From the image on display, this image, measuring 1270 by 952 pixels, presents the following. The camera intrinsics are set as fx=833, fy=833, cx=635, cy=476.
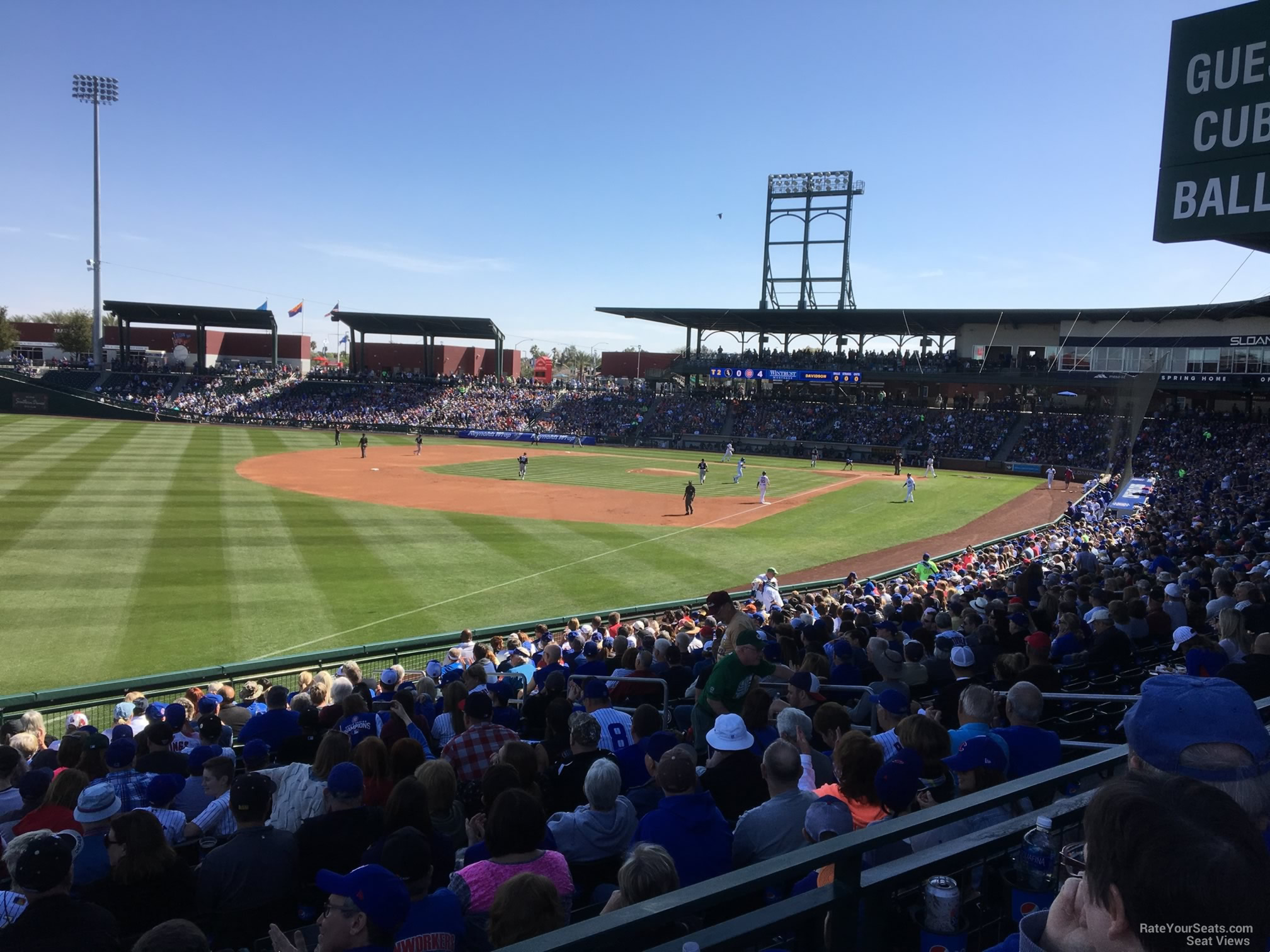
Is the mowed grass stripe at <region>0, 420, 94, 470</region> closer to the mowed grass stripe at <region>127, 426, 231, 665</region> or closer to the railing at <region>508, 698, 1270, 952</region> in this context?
the mowed grass stripe at <region>127, 426, 231, 665</region>

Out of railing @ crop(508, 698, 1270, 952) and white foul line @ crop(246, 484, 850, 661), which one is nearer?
railing @ crop(508, 698, 1270, 952)

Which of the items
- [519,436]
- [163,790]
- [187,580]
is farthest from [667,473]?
[163,790]

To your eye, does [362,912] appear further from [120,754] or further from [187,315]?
[187,315]

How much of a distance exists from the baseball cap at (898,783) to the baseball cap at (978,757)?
419 millimetres

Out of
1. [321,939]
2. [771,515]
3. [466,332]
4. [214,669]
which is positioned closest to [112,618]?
[214,669]

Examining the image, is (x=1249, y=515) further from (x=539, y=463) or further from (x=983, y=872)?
(x=539, y=463)

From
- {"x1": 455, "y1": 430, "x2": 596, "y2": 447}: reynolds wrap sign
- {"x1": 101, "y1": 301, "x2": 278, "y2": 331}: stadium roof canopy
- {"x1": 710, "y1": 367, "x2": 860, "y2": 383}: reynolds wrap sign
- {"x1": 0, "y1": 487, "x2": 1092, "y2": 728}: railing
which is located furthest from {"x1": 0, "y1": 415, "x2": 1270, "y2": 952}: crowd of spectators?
{"x1": 101, "y1": 301, "x2": 278, "y2": 331}: stadium roof canopy

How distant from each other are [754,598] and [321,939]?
1462 centimetres

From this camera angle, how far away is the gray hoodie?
A: 4582 mm

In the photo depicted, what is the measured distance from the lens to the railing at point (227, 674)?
35.0 ft

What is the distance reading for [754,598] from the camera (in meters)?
17.4

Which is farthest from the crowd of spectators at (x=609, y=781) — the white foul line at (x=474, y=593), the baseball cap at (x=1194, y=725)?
the white foul line at (x=474, y=593)

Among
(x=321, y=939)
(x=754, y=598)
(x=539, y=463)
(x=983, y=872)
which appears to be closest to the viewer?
(x=983, y=872)

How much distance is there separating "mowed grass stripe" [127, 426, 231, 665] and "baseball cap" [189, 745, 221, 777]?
1002 cm
